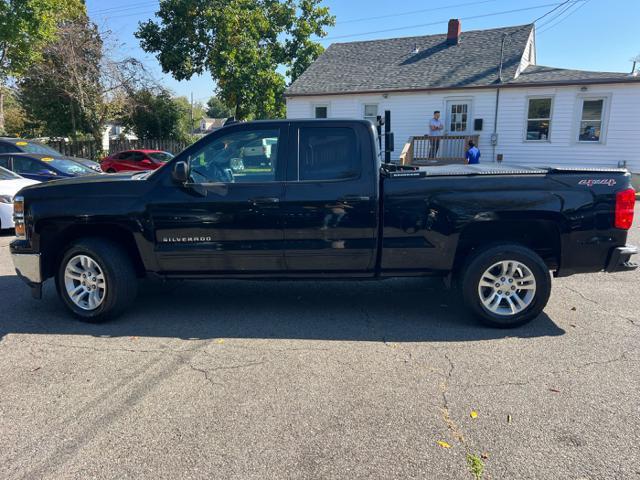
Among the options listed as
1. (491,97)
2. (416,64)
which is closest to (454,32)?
(416,64)

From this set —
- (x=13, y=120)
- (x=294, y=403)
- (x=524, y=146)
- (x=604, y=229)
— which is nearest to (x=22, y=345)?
(x=294, y=403)

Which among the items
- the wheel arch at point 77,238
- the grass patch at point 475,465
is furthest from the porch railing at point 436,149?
the grass patch at point 475,465

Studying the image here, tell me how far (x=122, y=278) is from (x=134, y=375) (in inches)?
50.8

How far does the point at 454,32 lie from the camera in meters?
20.0

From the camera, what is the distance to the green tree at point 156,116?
2797 centimetres

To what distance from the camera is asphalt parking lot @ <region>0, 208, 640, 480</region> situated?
2.66m

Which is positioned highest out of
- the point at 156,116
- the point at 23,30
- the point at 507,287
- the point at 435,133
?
the point at 23,30

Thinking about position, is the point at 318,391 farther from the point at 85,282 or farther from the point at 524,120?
the point at 524,120

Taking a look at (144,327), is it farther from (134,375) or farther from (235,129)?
(235,129)

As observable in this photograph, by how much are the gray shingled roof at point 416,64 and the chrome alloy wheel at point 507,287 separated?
14.4 metres

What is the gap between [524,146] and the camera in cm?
1727

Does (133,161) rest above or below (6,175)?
above

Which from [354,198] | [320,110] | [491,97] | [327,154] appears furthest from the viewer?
[320,110]

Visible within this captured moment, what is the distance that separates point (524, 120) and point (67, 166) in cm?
1476
